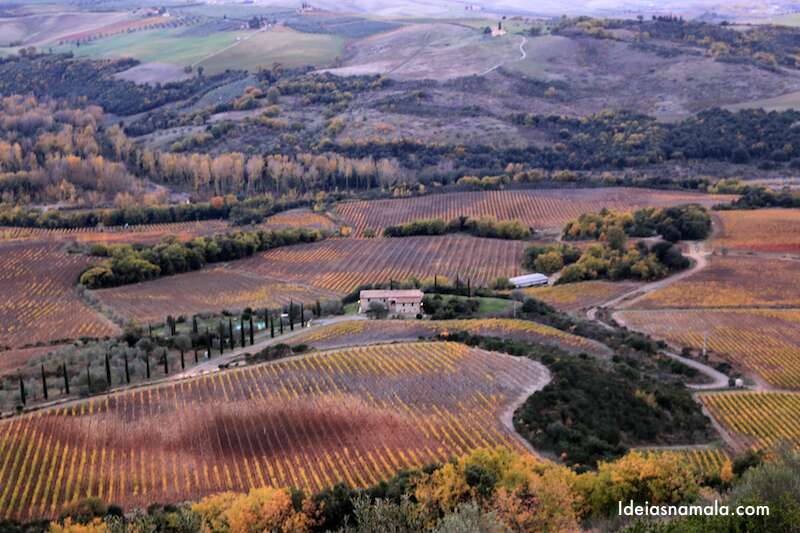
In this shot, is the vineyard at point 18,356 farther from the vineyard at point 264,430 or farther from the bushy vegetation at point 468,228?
the bushy vegetation at point 468,228

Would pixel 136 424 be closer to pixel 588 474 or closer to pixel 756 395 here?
pixel 588 474

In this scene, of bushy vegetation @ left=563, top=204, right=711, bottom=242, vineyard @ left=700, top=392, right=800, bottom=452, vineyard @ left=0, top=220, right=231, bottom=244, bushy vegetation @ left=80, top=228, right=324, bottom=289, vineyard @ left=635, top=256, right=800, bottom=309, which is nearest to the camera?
vineyard @ left=700, top=392, right=800, bottom=452

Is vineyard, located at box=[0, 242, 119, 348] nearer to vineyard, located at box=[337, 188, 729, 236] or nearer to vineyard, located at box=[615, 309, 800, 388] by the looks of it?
vineyard, located at box=[337, 188, 729, 236]

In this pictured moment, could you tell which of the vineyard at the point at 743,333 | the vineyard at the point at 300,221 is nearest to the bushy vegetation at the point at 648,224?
the vineyard at the point at 743,333

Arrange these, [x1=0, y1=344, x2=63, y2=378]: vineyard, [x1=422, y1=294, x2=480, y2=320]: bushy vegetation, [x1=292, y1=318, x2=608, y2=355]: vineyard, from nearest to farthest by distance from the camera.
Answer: [x1=0, y1=344, x2=63, y2=378]: vineyard < [x1=292, y1=318, x2=608, y2=355]: vineyard < [x1=422, y1=294, x2=480, y2=320]: bushy vegetation

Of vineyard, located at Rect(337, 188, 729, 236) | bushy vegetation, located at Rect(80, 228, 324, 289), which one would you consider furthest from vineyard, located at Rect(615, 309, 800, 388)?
bushy vegetation, located at Rect(80, 228, 324, 289)

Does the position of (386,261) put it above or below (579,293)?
below

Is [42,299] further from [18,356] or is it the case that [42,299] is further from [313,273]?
[313,273]

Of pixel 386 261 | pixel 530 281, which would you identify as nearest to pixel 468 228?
pixel 386 261
